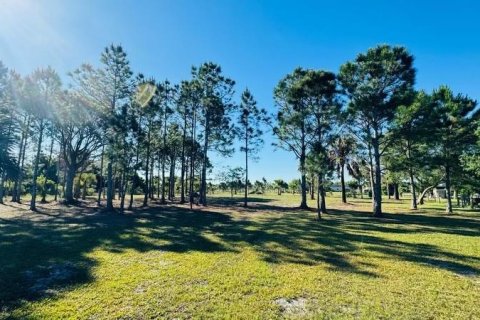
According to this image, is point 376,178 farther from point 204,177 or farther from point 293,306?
point 293,306

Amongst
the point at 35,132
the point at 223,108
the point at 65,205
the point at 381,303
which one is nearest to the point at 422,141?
the point at 223,108

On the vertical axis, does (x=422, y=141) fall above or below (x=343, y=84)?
below

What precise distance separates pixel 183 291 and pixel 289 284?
2.54m

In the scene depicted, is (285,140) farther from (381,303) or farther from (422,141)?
(381,303)

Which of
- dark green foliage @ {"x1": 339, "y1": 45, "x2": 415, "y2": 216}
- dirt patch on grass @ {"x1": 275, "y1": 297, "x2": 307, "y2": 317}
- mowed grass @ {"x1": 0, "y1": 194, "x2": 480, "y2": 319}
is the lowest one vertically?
dirt patch on grass @ {"x1": 275, "y1": 297, "x2": 307, "y2": 317}

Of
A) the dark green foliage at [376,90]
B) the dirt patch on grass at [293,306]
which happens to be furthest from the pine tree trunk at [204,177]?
the dirt patch on grass at [293,306]

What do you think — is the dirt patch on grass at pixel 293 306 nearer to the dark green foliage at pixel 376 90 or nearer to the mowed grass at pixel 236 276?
the mowed grass at pixel 236 276

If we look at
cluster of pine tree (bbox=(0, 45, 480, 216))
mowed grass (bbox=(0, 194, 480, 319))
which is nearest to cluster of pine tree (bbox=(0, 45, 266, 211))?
cluster of pine tree (bbox=(0, 45, 480, 216))

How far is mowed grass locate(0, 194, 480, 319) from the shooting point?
5426 mm

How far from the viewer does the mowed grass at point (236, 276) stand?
543 centimetres

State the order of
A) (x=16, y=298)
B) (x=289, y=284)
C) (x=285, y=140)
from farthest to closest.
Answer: (x=285, y=140), (x=289, y=284), (x=16, y=298)

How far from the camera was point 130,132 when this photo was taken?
2333 centimetres

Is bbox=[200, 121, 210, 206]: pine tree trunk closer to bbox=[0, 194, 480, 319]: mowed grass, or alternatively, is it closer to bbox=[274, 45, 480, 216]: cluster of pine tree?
bbox=[274, 45, 480, 216]: cluster of pine tree

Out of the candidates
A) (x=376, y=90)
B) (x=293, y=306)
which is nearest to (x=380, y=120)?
(x=376, y=90)
